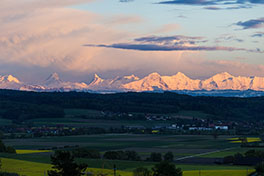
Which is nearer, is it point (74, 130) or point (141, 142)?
point (141, 142)

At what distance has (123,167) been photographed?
89188 millimetres

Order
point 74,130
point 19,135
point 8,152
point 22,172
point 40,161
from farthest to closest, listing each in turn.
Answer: point 74,130, point 19,135, point 8,152, point 40,161, point 22,172

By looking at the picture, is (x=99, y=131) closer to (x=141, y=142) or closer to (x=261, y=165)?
(x=141, y=142)

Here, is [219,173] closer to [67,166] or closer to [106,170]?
[106,170]

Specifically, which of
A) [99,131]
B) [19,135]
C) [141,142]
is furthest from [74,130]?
[141,142]

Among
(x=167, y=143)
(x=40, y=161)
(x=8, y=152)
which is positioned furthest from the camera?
(x=167, y=143)

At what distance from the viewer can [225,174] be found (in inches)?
3162

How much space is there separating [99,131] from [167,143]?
4386 cm

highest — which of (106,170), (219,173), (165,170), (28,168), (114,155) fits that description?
(114,155)

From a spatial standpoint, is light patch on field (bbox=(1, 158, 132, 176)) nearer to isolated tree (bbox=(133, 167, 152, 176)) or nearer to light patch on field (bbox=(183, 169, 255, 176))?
isolated tree (bbox=(133, 167, 152, 176))

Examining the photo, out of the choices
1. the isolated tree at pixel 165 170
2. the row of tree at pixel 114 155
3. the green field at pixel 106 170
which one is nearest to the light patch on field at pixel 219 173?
the green field at pixel 106 170

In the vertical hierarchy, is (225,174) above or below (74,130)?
below

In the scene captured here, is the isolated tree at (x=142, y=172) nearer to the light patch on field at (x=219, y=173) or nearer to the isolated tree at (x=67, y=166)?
the light patch on field at (x=219, y=173)

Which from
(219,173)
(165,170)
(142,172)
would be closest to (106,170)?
(142,172)
